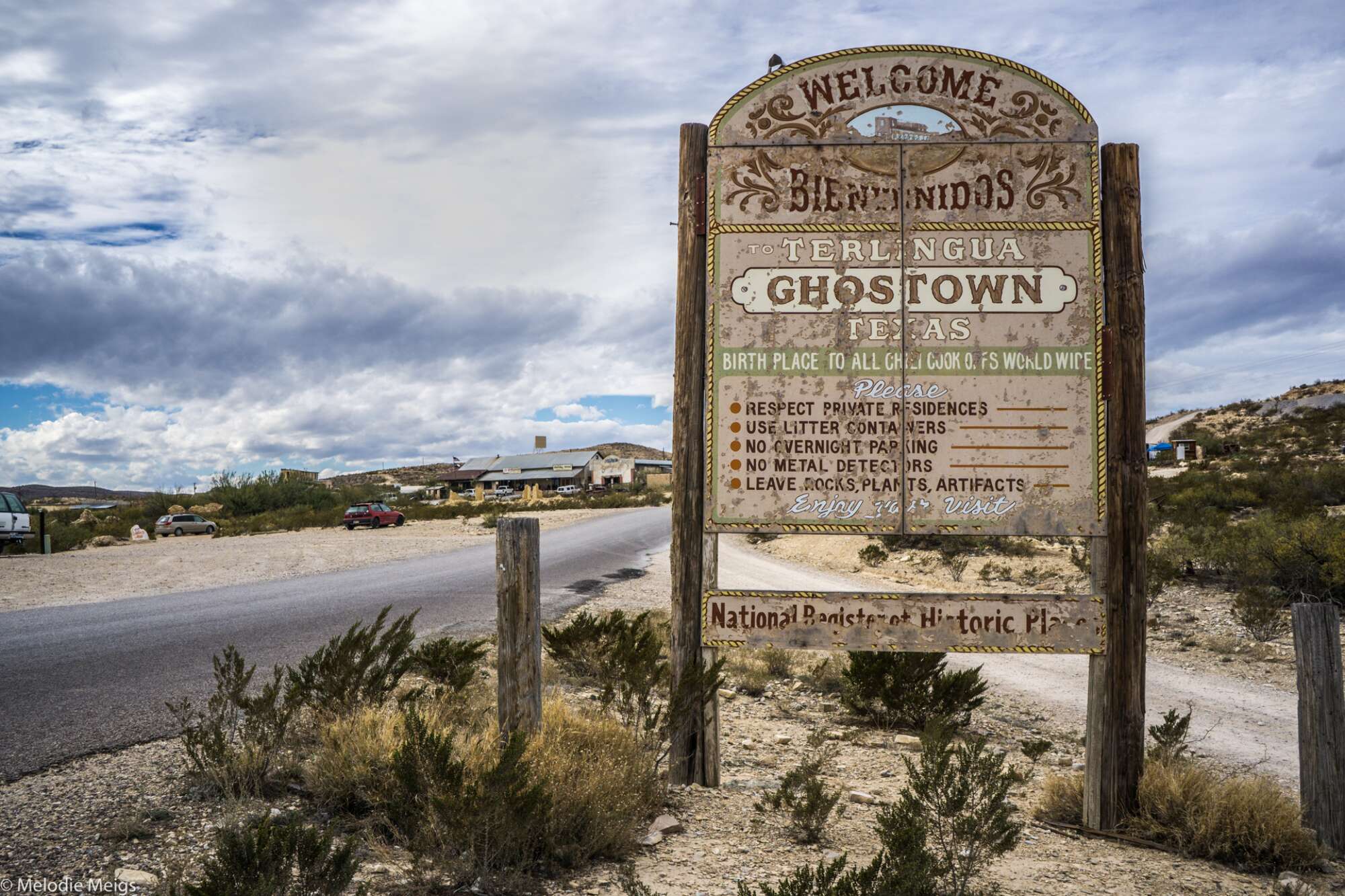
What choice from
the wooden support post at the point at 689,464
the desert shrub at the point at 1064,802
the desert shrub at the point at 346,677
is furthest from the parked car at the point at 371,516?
the desert shrub at the point at 1064,802

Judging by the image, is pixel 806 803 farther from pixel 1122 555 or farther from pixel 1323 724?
pixel 1323 724

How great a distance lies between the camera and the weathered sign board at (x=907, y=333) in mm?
5102

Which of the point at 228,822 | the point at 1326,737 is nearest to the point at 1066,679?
the point at 1326,737

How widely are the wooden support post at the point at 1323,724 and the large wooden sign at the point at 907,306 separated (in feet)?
3.97

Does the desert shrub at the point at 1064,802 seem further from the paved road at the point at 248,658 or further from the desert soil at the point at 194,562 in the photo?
the desert soil at the point at 194,562

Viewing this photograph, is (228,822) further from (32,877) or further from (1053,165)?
(1053,165)

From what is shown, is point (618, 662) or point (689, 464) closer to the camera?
point (689, 464)

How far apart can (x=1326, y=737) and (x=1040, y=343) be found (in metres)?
2.72

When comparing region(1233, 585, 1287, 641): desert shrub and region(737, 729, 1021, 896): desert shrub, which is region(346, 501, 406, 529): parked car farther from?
region(737, 729, 1021, 896): desert shrub

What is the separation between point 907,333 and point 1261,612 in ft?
32.2

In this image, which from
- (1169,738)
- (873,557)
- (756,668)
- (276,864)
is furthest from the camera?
(873,557)

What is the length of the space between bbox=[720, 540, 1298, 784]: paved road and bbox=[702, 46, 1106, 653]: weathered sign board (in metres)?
2.70

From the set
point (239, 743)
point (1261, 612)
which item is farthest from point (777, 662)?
→ point (1261, 612)

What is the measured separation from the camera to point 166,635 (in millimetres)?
9500
